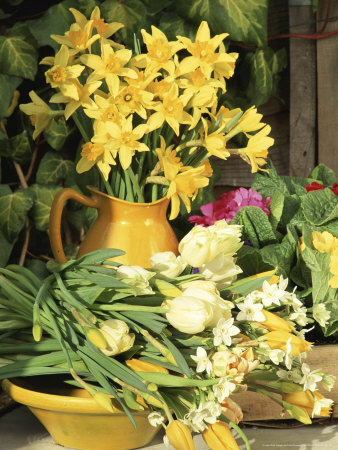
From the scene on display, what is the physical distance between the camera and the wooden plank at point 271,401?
928mm

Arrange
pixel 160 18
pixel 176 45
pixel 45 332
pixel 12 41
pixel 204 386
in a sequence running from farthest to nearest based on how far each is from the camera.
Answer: pixel 160 18, pixel 12 41, pixel 176 45, pixel 45 332, pixel 204 386

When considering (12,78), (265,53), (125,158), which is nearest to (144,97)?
(125,158)

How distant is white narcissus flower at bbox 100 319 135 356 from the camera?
0.73 m

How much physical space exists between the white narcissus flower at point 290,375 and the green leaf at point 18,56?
741 millimetres

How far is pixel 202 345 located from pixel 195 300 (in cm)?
7

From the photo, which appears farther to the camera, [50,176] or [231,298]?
[50,176]

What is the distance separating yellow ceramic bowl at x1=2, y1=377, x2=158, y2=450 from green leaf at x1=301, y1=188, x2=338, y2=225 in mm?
424

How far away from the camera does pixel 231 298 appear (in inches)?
33.6

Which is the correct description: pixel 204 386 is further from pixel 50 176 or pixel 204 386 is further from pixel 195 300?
pixel 50 176

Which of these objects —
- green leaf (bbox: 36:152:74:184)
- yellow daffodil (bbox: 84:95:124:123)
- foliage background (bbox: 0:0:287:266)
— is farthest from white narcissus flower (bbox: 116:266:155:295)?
green leaf (bbox: 36:152:74:184)

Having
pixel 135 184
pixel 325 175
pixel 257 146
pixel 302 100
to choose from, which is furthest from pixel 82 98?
pixel 302 100

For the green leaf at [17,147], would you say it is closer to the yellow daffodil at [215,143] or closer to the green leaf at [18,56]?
the green leaf at [18,56]

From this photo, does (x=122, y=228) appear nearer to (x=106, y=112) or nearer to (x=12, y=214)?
(x=106, y=112)

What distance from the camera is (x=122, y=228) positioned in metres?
0.96
